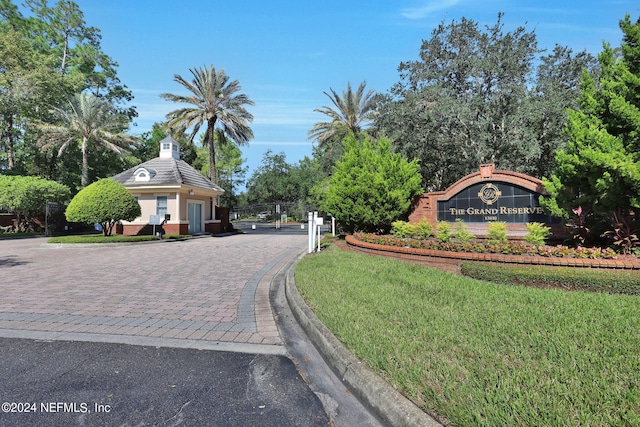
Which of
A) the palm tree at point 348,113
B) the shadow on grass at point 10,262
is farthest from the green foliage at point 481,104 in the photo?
the shadow on grass at point 10,262

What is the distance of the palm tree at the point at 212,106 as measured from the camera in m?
26.0

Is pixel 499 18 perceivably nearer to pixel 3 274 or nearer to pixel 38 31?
pixel 3 274

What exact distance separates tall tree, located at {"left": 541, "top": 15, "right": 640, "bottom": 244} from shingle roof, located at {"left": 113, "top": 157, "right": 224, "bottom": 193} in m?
20.1

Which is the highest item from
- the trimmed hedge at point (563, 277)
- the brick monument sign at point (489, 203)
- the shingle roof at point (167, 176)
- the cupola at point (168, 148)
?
the cupola at point (168, 148)

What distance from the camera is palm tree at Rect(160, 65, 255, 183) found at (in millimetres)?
25953

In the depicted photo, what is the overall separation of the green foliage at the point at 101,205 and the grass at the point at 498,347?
15.1 meters

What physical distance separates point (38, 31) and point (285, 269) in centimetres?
4008

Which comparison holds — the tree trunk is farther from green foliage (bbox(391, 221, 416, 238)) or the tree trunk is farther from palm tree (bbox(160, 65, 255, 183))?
green foliage (bbox(391, 221, 416, 238))

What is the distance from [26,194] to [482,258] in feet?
89.0

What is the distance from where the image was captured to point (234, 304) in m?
6.01

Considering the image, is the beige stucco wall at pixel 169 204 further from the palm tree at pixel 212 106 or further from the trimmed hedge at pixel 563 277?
the trimmed hedge at pixel 563 277

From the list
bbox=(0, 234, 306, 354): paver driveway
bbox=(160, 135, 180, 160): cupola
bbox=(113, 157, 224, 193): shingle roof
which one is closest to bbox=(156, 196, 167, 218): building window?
bbox=(113, 157, 224, 193): shingle roof

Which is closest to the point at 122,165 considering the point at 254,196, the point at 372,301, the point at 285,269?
the point at 254,196

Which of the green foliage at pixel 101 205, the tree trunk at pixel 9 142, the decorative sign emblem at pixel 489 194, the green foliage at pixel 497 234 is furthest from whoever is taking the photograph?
the tree trunk at pixel 9 142
